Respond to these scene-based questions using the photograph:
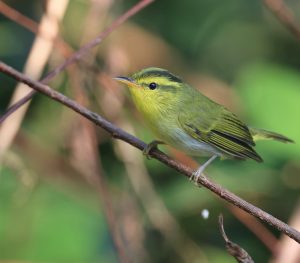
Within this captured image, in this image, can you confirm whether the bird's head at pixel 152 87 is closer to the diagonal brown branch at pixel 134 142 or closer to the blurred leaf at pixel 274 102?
the blurred leaf at pixel 274 102

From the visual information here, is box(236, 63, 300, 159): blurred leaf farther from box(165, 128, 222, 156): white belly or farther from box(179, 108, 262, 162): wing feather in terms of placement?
box(165, 128, 222, 156): white belly

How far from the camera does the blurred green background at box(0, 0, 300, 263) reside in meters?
3.12

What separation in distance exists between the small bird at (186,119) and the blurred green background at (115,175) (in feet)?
0.76

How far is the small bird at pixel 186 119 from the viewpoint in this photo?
2.69m

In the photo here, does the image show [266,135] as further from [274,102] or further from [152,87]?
[152,87]

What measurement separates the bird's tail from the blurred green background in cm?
9

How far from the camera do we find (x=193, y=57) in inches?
171

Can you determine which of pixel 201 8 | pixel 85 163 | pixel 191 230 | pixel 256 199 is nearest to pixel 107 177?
pixel 85 163

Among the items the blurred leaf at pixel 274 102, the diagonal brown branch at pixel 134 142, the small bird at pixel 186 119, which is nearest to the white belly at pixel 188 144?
the small bird at pixel 186 119

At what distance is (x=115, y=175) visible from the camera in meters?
3.57

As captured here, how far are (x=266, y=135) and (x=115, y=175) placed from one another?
1.00 metres

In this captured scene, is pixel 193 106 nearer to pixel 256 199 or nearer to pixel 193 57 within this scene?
pixel 256 199

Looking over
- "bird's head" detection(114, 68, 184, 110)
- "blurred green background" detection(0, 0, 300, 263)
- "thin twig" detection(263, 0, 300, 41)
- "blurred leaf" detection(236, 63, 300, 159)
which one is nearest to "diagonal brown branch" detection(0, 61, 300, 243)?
"bird's head" detection(114, 68, 184, 110)

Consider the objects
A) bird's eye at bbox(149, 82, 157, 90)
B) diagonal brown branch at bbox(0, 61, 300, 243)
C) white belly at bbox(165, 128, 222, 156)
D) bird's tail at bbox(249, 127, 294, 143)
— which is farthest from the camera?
bird's tail at bbox(249, 127, 294, 143)
